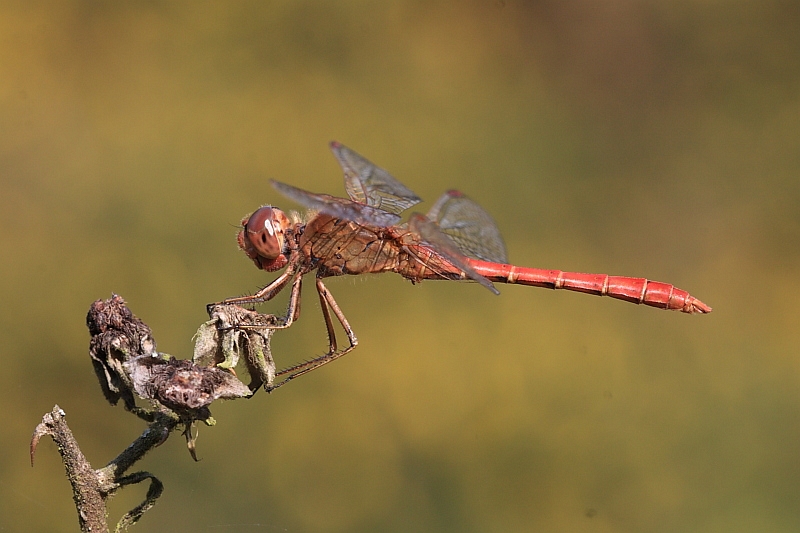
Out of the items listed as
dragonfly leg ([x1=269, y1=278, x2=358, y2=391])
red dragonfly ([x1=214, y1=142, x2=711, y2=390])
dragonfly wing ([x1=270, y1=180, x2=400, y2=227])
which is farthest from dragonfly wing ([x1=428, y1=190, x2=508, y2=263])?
dragonfly leg ([x1=269, y1=278, x2=358, y2=391])

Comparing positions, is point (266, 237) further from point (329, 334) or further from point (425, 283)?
point (425, 283)

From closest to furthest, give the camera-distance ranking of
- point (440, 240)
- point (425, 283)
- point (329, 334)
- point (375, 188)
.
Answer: point (440, 240), point (329, 334), point (375, 188), point (425, 283)

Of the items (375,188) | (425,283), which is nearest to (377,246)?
(375,188)

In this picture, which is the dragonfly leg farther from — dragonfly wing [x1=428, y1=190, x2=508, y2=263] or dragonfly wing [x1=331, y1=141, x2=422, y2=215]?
dragonfly wing [x1=428, y1=190, x2=508, y2=263]

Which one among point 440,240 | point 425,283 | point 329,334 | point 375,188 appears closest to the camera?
point 440,240

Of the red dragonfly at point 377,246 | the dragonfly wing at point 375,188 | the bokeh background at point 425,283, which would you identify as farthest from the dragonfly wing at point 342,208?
the bokeh background at point 425,283

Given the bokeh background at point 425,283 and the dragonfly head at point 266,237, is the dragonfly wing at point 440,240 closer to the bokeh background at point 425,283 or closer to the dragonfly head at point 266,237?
the dragonfly head at point 266,237
